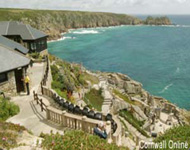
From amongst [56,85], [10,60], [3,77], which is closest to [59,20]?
[56,85]

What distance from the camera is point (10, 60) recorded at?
703 inches

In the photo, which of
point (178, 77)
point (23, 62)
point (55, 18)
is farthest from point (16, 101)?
point (55, 18)

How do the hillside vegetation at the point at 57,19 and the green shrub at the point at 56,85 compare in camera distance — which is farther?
the hillside vegetation at the point at 57,19

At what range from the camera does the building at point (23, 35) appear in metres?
35.3

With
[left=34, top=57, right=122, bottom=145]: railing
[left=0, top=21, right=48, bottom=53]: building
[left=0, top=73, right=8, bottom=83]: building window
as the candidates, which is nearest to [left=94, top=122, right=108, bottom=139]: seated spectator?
[left=34, top=57, right=122, bottom=145]: railing

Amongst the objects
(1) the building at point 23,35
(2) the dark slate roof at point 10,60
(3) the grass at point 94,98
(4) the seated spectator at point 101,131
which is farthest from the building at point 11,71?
(1) the building at point 23,35

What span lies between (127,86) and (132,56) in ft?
109

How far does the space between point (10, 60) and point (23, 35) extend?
65.1ft

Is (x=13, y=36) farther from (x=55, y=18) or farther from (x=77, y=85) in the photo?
(x=55, y=18)

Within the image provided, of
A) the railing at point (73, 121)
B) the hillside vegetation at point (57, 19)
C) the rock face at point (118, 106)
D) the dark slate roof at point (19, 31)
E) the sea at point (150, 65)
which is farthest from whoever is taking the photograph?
the hillside vegetation at point (57, 19)

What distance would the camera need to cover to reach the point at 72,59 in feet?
205

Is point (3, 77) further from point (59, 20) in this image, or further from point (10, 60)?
point (59, 20)

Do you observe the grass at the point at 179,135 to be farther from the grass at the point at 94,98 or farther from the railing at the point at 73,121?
the grass at the point at 94,98

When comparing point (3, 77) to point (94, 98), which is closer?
point (3, 77)
